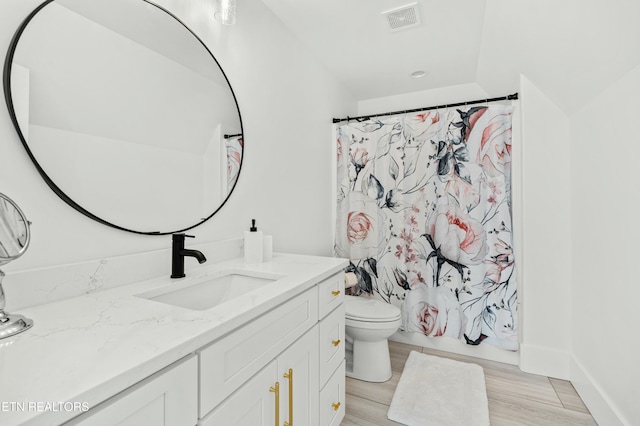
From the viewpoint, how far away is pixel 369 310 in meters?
2.02

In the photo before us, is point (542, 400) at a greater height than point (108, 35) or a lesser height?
lesser

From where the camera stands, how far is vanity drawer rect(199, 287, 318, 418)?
0.69 metres

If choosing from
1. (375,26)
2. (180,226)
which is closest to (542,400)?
(180,226)

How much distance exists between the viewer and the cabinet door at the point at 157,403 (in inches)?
19.4

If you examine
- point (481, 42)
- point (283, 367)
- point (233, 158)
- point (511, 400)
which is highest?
point (481, 42)

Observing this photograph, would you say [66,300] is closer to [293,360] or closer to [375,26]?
[293,360]

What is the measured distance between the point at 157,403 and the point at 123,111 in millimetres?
961

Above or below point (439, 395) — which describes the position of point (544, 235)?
above

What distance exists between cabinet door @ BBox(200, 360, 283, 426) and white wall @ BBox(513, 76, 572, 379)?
194 cm

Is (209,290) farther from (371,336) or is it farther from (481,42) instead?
(481,42)

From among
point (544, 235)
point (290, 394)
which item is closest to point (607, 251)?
point (544, 235)

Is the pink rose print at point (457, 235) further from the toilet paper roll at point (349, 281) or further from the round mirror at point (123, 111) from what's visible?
the round mirror at point (123, 111)

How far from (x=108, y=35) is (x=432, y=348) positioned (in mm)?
2674

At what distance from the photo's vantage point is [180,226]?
1269mm
